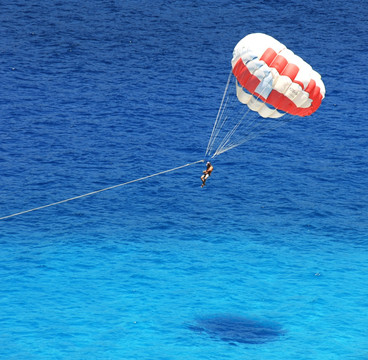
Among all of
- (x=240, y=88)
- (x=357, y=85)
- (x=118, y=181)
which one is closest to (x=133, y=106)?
(x=118, y=181)

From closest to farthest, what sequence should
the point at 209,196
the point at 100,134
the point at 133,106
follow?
the point at 209,196, the point at 100,134, the point at 133,106

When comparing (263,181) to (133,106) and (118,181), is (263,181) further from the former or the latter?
(133,106)

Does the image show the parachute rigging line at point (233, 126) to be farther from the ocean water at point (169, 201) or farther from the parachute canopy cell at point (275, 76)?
the parachute canopy cell at point (275, 76)

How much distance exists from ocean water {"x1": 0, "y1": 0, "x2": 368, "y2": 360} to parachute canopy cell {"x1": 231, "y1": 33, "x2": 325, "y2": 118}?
11.9 metres

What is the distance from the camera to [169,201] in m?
55.3

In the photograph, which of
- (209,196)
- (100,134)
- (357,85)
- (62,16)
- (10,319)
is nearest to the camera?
(10,319)

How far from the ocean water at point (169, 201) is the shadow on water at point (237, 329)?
4.3 inches

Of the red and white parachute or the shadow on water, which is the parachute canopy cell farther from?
the shadow on water

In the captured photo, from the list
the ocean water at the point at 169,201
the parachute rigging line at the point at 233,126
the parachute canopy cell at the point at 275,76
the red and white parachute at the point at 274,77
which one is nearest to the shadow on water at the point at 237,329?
the ocean water at the point at 169,201

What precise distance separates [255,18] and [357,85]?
19.2 metres

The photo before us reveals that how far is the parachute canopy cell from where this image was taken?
4000cm

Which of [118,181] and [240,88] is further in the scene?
[118,181]

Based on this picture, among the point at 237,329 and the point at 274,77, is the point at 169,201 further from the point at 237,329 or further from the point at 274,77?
the point at 274,77

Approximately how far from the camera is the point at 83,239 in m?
50.1
